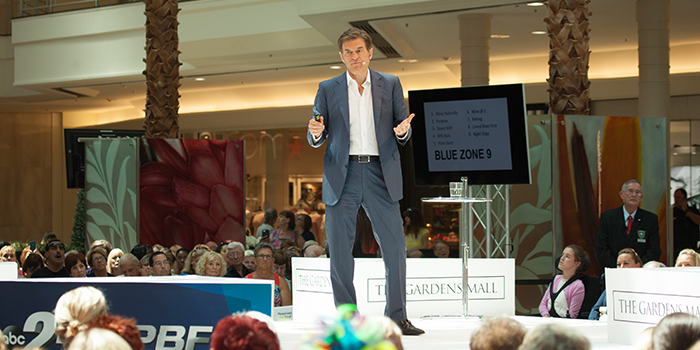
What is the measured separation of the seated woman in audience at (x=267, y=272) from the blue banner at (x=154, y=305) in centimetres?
274

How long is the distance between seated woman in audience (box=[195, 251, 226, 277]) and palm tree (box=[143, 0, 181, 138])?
311 centimetres

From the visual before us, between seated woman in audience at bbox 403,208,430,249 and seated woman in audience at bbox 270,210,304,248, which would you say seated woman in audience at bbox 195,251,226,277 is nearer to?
seated woman in audience at bbox 270,210,304,248

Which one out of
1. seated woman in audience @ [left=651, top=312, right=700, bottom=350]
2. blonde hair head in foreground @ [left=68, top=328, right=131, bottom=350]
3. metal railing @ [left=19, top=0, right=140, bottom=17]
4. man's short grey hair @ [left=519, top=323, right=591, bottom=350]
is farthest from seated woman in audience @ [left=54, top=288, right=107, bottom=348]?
metal railing @ [left=19, top=0, right=140, bottom=17]

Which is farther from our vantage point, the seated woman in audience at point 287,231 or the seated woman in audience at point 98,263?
the seated woman in audience at point 287,231

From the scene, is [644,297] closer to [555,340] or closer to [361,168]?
[361,168]

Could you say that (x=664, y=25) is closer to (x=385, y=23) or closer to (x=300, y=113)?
(x=385, y=23)

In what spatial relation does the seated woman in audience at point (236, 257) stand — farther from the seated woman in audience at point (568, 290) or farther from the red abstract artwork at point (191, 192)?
the seated woman in audience at point (568, 290)

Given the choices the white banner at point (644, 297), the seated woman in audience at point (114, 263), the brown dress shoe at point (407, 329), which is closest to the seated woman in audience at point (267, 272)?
the seated woman in audience at point (114, 263)

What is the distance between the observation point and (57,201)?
60.5 ft

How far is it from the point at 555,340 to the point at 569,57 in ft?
17.5

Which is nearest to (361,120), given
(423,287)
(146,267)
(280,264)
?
(423,287)

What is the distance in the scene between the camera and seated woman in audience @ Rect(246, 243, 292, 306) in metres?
5.90

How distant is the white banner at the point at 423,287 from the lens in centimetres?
402

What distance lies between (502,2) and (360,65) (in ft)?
19.0
